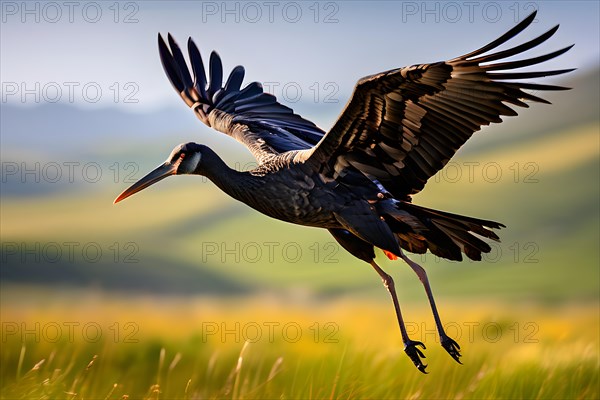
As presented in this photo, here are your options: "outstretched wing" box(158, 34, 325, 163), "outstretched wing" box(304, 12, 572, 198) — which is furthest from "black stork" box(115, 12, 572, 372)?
"outstretched wing" box(158, 34, 325, 163)

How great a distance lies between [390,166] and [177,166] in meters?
1.64

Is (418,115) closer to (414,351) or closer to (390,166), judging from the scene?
(390,166)

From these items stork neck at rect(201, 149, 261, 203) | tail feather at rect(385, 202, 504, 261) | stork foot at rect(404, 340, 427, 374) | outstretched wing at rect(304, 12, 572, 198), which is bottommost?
stork foot at rect(404, 340, 427, 374)

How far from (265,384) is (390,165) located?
1824 mm

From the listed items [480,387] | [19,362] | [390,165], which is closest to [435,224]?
[390,165]

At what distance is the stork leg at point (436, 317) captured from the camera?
6.67 meters

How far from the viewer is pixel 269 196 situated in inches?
267

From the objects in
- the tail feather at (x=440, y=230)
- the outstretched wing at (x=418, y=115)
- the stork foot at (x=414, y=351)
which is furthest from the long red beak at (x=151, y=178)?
the stork foot at (x=414, y=351)

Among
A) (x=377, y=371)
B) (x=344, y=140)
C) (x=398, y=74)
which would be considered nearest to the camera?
(x=398, y=74)

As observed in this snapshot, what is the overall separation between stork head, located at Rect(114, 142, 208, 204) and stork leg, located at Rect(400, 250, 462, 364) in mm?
1700

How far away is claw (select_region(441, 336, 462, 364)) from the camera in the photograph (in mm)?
6656

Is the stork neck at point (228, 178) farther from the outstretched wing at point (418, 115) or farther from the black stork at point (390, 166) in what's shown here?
the outstretched wing at point (418, 115)

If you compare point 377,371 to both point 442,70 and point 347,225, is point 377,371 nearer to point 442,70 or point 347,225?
point 347,225

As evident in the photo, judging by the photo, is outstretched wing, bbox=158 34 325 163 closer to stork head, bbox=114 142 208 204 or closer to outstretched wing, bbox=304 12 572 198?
stork head, bbox=114 142 208 204
